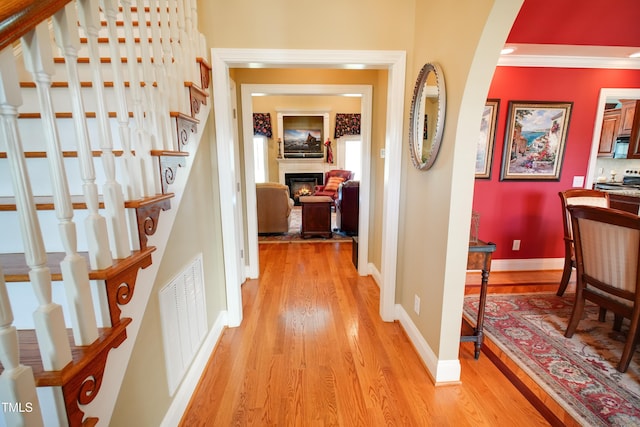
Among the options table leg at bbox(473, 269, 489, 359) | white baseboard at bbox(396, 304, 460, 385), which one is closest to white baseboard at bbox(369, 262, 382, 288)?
white baseboard at bbox(396, 304, 460, 385)

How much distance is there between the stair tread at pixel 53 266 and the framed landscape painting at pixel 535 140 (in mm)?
3664

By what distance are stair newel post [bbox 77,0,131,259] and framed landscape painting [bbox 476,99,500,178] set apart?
10.9 feet

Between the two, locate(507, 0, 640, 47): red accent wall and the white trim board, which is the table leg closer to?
the white trim board

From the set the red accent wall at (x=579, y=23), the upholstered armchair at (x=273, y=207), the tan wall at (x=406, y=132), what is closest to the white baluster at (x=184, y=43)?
the tan wall at (x=406, y=132)

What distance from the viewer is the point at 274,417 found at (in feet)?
4.87

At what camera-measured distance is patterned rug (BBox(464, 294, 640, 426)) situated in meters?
1.53

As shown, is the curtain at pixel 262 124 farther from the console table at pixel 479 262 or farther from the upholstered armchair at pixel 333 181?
the console table at pixel 479 262

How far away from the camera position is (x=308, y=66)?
80.4 inches

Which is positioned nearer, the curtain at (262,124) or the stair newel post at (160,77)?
the stair newel post at (160,77)

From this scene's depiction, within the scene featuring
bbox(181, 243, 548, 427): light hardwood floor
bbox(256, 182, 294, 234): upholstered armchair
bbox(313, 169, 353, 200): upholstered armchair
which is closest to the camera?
bbox(181, 243, 548, 427): light hardwood floor

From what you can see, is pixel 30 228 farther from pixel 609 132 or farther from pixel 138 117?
pixel 609 132

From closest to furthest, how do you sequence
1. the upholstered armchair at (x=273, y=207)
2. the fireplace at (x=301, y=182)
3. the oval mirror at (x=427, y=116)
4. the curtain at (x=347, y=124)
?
the oval mirror at (x=427, y=116)
the upholstered armchair at (x=273, y=207)
the curtain at (x=347, y=124)
the fireplace at (x=301, y=182)

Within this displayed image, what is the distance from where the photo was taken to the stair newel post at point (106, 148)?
0.85 meters

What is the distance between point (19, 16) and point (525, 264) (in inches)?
174
